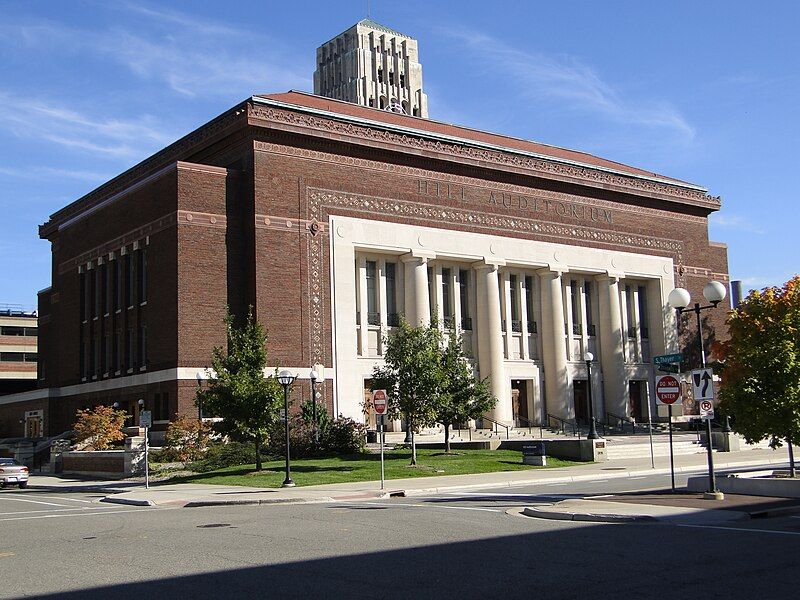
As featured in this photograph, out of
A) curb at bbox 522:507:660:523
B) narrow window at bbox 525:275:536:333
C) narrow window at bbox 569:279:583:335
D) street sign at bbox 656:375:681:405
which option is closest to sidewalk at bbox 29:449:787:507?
street sign at bbox 656:375:681:405

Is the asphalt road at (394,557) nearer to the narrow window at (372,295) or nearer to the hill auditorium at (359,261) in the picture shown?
the hill auditorium at (359,261)

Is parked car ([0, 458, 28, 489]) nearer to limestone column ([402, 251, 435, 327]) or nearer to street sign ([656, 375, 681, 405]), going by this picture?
limestone column ([402, 251, 435, 327])

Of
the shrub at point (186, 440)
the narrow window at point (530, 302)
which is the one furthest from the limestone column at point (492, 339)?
the shrub at point (186, 440)

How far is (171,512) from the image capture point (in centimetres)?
2344

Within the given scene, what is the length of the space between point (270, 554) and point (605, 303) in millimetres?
49053

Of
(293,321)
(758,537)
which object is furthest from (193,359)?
(758,537)

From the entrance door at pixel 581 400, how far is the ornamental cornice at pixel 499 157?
12.9 m

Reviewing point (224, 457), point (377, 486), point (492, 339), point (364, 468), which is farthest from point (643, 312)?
point (377, 486)

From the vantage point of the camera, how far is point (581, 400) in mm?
59594

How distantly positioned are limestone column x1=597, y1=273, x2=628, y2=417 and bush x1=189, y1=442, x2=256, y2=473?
27714 millimetres

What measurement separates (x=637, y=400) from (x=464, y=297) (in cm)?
1532

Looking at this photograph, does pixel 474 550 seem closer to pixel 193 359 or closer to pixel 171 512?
pixel 171 512

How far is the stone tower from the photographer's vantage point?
359ft

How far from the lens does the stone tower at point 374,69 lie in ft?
359
